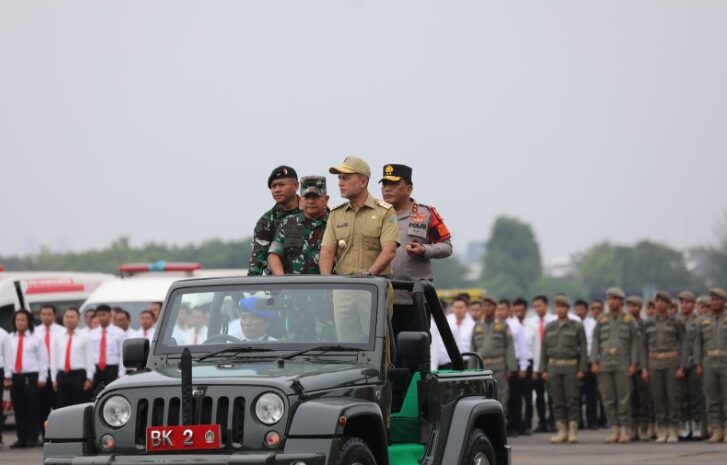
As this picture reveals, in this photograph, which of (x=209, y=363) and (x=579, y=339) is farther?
(x=579, y=339)

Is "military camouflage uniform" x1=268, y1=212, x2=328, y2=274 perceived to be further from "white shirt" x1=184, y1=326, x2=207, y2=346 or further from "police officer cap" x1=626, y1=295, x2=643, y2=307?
"police officer cap" x1=626, y1=295, x2=643, y2=307

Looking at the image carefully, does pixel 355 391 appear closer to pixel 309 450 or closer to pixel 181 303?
pixel 309 450

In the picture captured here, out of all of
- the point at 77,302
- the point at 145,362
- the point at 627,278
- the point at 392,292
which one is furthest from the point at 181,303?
the point at 627,278

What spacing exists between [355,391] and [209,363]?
0.98m

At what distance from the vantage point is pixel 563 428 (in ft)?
76.7

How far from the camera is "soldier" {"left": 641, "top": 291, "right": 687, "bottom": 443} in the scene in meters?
22.8

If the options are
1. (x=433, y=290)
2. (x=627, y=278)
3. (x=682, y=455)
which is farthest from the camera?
(x=627, y=278)

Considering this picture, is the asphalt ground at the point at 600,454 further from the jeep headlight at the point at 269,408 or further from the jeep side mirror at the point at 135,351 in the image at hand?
the jeep headlight at the point at 269,408

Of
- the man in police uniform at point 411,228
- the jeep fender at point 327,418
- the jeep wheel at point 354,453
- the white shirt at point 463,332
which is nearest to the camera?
the jeep fender at point 327,418

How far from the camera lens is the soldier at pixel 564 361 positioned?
76.5 feet

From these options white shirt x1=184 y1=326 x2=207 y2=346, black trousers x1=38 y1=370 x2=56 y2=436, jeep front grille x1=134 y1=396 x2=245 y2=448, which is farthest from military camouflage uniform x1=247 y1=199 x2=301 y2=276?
black trousers x1=38 y1=370 x2=56 y2=436

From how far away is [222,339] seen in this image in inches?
431

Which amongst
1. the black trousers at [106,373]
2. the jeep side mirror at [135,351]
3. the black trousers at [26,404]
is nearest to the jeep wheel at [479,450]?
→ the jeep side mirror at [135,351]

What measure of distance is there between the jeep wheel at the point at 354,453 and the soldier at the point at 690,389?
13.2 meters
